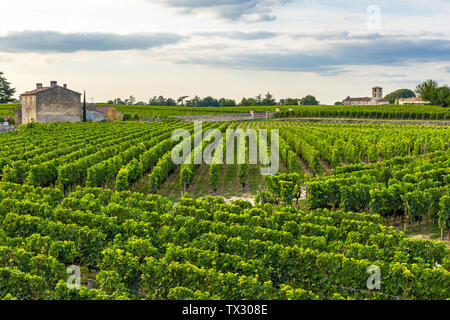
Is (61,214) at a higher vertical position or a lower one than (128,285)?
higher

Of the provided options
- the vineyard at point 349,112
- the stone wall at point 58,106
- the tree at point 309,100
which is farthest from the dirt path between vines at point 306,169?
the tree at point 309,100

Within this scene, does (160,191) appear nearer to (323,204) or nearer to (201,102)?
(323,204)

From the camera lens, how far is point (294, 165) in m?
28.0

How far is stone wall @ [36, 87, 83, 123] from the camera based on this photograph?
2717 inches

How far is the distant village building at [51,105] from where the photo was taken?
6862 cm

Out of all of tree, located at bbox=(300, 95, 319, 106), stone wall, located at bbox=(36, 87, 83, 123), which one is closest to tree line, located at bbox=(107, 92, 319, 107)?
tree, located at bbox=(300, 95, 319, 106)

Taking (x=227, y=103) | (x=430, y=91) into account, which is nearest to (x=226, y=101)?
→ (x=227, y=103)

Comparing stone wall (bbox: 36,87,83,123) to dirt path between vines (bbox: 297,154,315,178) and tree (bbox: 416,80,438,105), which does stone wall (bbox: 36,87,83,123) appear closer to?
dirt path between vines (bbox: 297,154,315,178)

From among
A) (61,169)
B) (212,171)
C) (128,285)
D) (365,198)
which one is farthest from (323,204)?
(61,169)

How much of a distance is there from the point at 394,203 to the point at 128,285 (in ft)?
40.6

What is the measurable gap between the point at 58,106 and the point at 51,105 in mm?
1198

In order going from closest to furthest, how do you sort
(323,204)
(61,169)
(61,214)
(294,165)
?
1. (61,214)
2. (323,204)
3. (61,169)
4. (294,165)

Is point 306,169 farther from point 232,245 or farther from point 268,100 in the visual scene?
point 268,100
